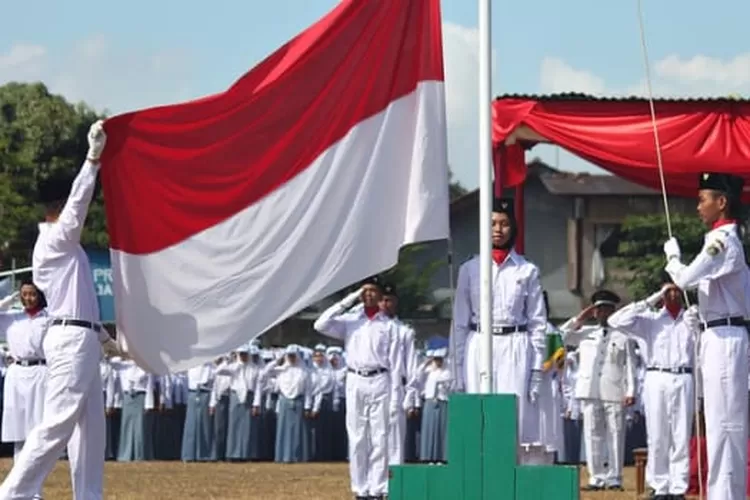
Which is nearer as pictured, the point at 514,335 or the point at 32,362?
the point at 514,335

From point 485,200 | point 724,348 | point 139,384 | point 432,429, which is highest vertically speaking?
point 139,384

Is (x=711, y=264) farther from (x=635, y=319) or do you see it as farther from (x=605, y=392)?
(x=605, y=392)

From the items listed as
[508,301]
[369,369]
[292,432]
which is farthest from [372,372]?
[292,432]

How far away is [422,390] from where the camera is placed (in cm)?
2872

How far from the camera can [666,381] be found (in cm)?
→ 1867

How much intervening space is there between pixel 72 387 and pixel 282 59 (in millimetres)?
2603

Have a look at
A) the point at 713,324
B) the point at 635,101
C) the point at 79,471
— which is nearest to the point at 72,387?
the point at 79,471

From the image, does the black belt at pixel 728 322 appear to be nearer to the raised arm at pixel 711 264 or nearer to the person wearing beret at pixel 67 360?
the raised arm at pixel 711 264

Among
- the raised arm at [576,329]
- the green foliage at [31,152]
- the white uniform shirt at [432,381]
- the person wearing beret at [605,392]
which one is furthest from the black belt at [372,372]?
the green foliage at [31,152]

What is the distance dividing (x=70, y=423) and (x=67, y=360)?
1.36 feet

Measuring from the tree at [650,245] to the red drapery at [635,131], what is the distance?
92.8ft

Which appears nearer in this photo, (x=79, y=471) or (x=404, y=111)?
(x=404, y=111)

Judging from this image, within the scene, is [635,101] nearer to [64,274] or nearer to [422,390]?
[64,274]

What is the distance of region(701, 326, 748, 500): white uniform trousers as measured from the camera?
12539mm
